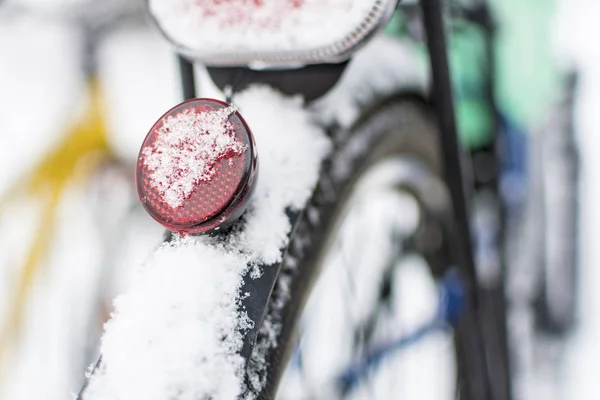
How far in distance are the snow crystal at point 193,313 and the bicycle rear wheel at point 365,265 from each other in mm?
30

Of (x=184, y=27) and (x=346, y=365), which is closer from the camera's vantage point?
(x=184, y=27)

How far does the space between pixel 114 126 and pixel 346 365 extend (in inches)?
38.3

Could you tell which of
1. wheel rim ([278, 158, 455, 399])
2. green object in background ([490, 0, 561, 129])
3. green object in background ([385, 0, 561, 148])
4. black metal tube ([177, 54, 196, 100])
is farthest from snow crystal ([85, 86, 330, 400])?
green object in background ([490, 0, 561, 129])

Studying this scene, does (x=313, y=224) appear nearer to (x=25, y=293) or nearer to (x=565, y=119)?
(x=565, y=119)

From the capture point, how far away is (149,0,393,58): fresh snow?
0.32m

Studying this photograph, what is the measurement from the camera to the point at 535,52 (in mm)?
1226

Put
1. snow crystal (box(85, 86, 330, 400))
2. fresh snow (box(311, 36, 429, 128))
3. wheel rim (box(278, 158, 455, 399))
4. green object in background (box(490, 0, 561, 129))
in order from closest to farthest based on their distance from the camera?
snow crystal (box(85, 86, 330, 400)) < fresh snow (box(311, 36, 429, 128)) < wheel rim (box(278, 158, 455, 399)) < green object in background (box(490, 0, 561, 129))

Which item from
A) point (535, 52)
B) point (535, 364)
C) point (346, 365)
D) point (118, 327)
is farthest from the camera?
point (535, 52)

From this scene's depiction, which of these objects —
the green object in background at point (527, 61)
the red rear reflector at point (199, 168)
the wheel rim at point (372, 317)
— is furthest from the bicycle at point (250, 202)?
the green object in background at point (527, 61)

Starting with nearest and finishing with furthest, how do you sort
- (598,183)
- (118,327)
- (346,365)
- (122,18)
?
(118,327) < (346,365) < (598,183) < (122,18)

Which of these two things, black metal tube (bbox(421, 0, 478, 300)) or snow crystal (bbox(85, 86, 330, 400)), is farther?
black metal tube (bbox(421, 0, 478, 300))

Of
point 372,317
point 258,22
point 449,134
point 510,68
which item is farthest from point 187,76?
point 510,68

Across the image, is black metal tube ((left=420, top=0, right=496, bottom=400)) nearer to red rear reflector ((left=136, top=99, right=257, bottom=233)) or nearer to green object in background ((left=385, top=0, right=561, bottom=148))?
red rear reflector ((left=136, top=99, right=257, bottom=233))

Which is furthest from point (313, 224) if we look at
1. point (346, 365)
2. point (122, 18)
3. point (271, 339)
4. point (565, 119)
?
point (122, 18)
